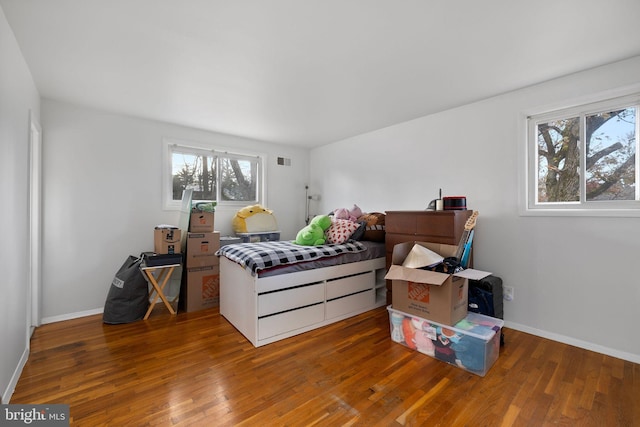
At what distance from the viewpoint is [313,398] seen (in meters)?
1.74

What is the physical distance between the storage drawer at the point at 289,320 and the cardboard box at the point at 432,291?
29.9 inches

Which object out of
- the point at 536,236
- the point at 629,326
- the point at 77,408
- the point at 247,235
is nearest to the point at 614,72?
the point at 536,236

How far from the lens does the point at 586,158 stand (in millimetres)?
2488

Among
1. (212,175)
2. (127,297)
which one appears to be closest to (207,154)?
(212,175)

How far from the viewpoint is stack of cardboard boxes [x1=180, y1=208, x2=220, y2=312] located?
3.30 meters

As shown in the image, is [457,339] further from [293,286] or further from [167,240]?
[167,240]

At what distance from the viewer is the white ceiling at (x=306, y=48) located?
64.9 inches

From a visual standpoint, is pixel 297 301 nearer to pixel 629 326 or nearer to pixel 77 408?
pixel 77 408

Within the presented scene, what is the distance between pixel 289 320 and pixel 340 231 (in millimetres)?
1093

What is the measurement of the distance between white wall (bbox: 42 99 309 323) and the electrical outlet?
3.93 meters

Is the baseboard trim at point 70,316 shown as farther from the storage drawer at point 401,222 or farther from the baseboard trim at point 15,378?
the storage drawer at point 401,222

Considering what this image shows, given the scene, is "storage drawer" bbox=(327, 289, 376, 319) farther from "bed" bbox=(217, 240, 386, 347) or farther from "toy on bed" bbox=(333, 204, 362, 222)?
"toy on bed" bbox=(333, 204, 362, 222)

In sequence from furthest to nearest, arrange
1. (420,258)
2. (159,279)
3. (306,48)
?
(159,279) → (420,258) → (306,48)

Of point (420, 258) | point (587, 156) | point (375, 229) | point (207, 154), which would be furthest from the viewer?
point (207, 154)
